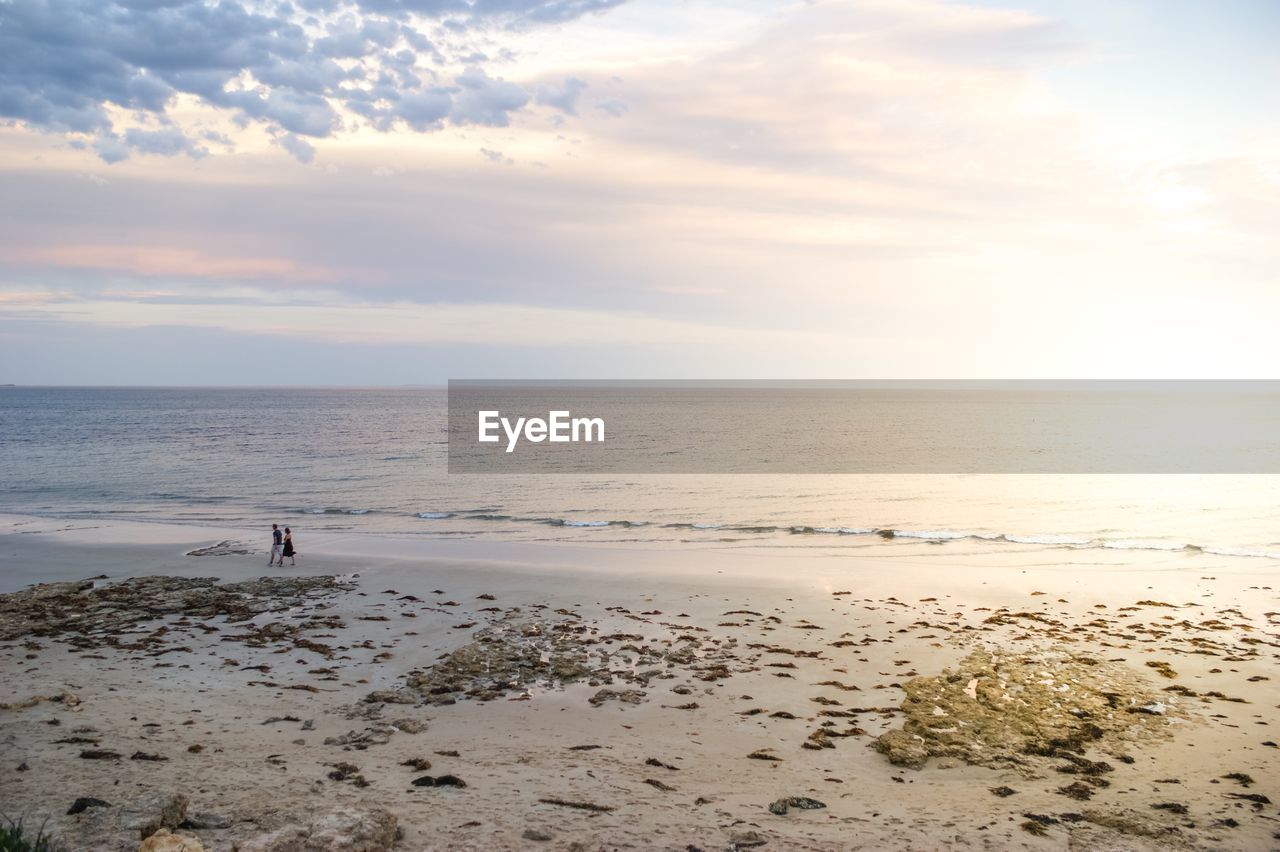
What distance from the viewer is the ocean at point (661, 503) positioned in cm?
3344

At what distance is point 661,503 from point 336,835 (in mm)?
35859

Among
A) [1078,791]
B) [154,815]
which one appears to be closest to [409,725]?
[154,815]

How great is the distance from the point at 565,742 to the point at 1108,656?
35.5 feet

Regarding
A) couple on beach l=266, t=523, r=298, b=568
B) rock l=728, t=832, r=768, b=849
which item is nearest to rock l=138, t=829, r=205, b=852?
rock l=728, t=832, r=768, b=849

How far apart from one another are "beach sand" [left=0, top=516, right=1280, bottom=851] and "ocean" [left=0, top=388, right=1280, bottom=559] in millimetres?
10843

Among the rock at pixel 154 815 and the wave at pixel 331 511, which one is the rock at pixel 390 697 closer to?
the rock at pixel 154 815

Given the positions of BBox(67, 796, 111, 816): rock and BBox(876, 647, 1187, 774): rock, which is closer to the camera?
BBox(67, 796, 111, 816): rock

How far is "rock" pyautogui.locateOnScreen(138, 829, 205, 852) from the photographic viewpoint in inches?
258

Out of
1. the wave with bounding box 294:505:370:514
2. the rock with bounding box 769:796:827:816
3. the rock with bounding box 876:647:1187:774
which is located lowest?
the wave with bounding box 294:505:370:514

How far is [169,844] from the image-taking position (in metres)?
6.61

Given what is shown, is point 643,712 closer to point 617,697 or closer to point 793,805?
point 617,697

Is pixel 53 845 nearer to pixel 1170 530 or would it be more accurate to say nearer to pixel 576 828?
pixel 576 828

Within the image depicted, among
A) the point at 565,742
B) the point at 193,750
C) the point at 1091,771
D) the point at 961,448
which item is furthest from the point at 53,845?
the point at 961,448

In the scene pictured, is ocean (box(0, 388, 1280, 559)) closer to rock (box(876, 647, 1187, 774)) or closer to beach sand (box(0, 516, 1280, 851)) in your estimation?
beach sand (box(0, 516, 1280, 851))
